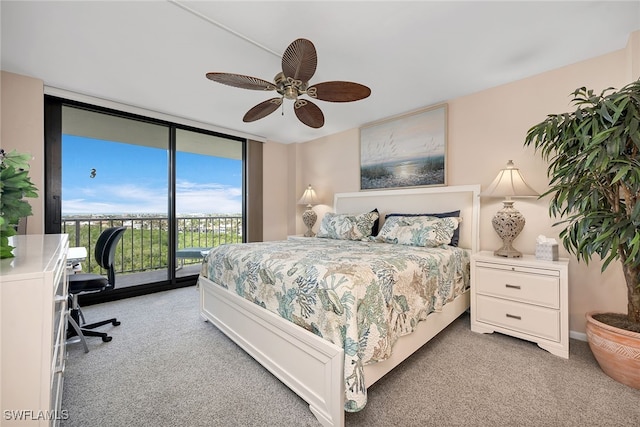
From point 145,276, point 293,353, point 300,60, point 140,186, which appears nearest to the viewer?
point 293,353

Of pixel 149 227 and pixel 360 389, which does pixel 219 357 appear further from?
pixel 149 227

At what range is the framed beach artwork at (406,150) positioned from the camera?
3.17 m

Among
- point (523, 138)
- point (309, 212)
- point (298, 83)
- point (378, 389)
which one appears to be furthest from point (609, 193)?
point (309, 212)

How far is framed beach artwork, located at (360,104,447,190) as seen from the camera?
3.17 m

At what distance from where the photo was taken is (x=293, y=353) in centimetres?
156

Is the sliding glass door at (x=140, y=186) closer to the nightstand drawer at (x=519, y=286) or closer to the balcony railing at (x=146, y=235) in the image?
the balcony railing at (x=146, y=235)

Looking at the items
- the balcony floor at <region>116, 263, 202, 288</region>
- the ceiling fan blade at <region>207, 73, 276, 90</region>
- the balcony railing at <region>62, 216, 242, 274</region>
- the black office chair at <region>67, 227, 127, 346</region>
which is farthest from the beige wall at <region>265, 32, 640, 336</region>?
the balcony floor at <region>116, 263, 202, 288</region>

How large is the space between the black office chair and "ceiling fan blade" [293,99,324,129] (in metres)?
1.94

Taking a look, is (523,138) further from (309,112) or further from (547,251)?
(309,112)

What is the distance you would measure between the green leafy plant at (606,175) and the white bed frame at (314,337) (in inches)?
41.1

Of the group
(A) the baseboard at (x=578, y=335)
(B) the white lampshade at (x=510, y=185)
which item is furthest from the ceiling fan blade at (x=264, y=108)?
(A) the baseboard at (x=578, y=335)

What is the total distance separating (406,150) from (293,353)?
9.26 feet

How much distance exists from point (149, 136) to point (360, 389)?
176 inches

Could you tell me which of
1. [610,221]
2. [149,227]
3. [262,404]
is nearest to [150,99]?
[149,227]
